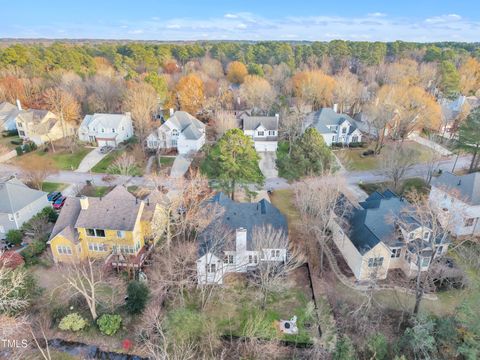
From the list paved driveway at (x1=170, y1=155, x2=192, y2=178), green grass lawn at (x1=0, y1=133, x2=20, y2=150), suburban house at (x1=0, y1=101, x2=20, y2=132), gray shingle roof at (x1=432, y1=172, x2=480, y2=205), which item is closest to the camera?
gray shingle roof at (x1=432, y1=172, x2=480, y2=205)

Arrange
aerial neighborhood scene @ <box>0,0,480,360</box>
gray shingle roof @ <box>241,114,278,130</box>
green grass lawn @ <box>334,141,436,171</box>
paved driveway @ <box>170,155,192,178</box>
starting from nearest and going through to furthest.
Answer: aerial neighborhood scene @ <box>0,0,480,360</box> → paved driveway @ <box>170,155,192,178</box> → green grass lawn @ <box>334,141,436,171</box> → gray shingle roof @ <box>241,114,278,130</box>

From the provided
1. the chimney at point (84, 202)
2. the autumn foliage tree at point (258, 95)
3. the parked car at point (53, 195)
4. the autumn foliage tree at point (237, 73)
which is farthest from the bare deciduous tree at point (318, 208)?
the autumn foliage tree at point (237, 73)

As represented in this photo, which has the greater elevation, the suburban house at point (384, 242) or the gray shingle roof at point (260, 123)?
the gray shingle roof at point (260, 123)

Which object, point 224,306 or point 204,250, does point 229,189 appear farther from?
point 224,306

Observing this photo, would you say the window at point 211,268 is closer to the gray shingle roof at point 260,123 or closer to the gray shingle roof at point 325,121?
the gray shingle roof at point 260,123

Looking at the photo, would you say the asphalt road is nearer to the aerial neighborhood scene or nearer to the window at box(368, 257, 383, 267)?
the aerial neighborhood scene

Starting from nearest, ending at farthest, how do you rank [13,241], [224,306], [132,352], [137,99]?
[132,352]
[224,306]
[13,241]
[137,99]

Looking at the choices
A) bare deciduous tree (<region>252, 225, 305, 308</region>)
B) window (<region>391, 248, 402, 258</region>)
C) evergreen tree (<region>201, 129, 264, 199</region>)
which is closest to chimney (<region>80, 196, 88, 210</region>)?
evergreen tree (<region>201, 129, 264, 199</region>)

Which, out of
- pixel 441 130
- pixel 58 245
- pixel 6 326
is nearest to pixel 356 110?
pixel 441 130
